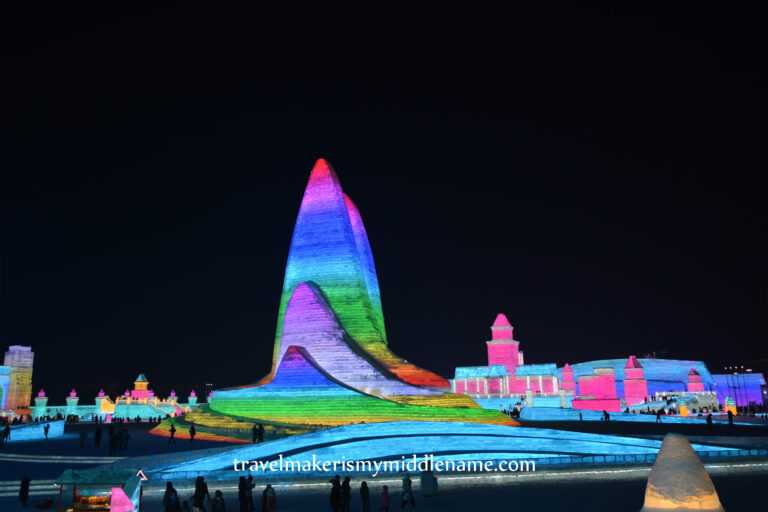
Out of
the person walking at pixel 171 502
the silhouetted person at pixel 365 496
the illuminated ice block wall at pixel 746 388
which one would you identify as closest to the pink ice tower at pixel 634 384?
the illuminated ice block wall at pixel 746 388

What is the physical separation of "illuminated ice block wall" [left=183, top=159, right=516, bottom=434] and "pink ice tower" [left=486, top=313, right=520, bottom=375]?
33.7 m

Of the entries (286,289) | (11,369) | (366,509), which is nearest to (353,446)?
(366,509)

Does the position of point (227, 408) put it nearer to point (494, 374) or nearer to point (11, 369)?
point (11, 369)

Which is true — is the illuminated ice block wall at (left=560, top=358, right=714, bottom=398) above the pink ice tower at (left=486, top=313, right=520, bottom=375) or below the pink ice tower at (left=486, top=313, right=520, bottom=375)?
below

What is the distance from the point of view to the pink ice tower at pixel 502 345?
63.3 metres

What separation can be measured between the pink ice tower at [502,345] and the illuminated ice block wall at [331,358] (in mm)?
33665

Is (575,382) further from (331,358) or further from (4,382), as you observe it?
(4,382)

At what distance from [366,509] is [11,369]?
4517 cm

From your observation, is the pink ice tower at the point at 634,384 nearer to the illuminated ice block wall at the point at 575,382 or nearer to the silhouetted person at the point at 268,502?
the illuminated ice block wall at the point at 575,382

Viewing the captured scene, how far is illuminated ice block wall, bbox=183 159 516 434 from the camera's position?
2453 cm

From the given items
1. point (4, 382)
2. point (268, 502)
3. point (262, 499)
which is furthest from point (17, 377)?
point (268, 502)

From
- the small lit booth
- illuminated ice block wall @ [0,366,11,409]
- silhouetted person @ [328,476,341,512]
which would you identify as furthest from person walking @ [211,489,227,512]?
illuminated ice block wall @ [0,366,11,409]

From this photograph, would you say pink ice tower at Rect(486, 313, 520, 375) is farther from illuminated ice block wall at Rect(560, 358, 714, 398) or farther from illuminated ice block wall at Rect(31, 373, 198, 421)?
illuminated ice block wall at Rect(31, 373, 198, 421)

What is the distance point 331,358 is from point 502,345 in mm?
39157
